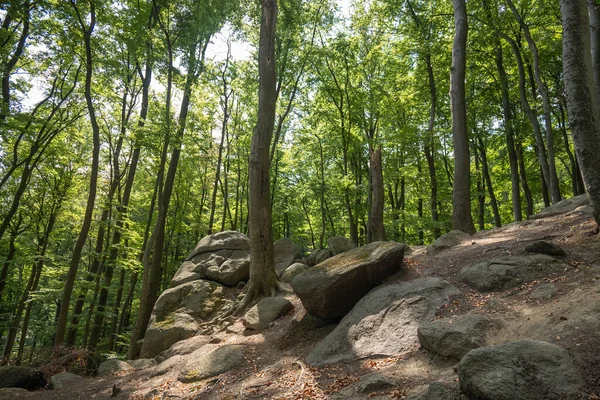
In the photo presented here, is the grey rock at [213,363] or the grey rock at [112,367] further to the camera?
the grey rock at [112,367]

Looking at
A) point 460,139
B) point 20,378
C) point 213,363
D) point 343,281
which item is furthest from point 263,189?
point 20,378

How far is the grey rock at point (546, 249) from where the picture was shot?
5.06 metres

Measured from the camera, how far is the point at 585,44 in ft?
14.4

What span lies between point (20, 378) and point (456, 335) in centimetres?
1000

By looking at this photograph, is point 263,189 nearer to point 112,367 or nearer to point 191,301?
point 191,301

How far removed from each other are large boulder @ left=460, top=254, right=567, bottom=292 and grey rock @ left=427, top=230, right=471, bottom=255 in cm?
233

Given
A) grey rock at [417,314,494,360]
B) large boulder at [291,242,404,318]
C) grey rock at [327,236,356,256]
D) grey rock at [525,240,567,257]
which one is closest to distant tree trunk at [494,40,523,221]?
grey rock at [327,236,356,256]

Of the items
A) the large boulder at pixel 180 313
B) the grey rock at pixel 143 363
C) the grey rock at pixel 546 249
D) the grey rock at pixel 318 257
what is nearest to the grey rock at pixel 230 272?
the large boulder at pixel 180 313

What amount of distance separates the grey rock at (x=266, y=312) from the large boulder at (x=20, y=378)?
207 inches

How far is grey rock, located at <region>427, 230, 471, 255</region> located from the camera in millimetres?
7762

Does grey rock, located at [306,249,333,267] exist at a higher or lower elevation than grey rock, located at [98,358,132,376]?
Answer: higher

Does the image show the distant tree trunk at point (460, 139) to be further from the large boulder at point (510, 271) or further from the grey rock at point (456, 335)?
the grey rock at point (456, 335)

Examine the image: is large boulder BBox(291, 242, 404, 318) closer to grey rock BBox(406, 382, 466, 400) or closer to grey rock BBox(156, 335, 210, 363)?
grey rock BBox(406, 382, 466, 400)

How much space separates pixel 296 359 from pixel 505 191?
22.9 m
